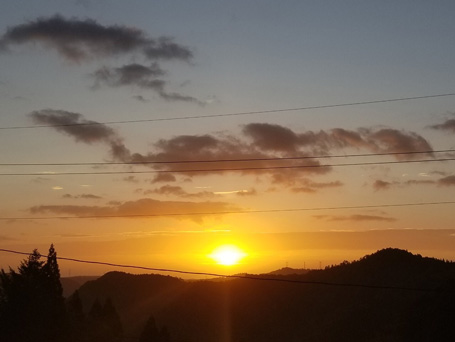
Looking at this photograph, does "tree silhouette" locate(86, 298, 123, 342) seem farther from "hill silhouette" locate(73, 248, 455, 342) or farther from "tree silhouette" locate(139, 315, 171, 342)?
"hill silhouette" locate(73, 248, 455, 342)

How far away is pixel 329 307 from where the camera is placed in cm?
13338

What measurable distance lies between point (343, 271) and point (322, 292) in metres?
6.97

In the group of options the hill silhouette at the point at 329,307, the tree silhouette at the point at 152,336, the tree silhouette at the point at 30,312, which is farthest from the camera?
the hill silhouette at the point at 329,307

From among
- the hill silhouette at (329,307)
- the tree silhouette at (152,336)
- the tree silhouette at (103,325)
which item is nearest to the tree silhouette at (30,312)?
the tree silhouette at (103,325)

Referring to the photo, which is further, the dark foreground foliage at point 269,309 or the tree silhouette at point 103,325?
the tree silhouette at point 103,325

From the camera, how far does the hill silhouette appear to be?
93.4 meters

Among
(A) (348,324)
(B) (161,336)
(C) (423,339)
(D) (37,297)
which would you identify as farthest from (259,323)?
(D) (37,297)

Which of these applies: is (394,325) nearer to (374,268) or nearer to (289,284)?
(374,268)

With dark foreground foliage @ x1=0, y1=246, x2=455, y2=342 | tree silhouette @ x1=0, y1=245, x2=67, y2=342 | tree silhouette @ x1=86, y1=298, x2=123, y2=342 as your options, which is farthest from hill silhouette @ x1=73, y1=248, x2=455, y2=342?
tree silhouette @ x1=0, y1=245, x2=67, y2=342

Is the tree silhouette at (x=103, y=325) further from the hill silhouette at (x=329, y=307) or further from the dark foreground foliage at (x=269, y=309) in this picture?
the hill silhouette at (x=329, y=307)

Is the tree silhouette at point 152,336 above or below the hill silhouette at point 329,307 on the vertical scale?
below

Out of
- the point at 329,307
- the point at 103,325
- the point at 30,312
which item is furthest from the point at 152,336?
the point at 329,307

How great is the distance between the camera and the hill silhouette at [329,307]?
306ft

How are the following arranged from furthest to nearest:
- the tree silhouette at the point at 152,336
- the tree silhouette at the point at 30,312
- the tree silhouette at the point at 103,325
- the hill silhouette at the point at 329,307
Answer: the hill silhouette at the point at 329,307
the tree silhouette at the point at 152,336
the tree silhouette at the point at 103,325
the tree silhouette at the point at 30,312
